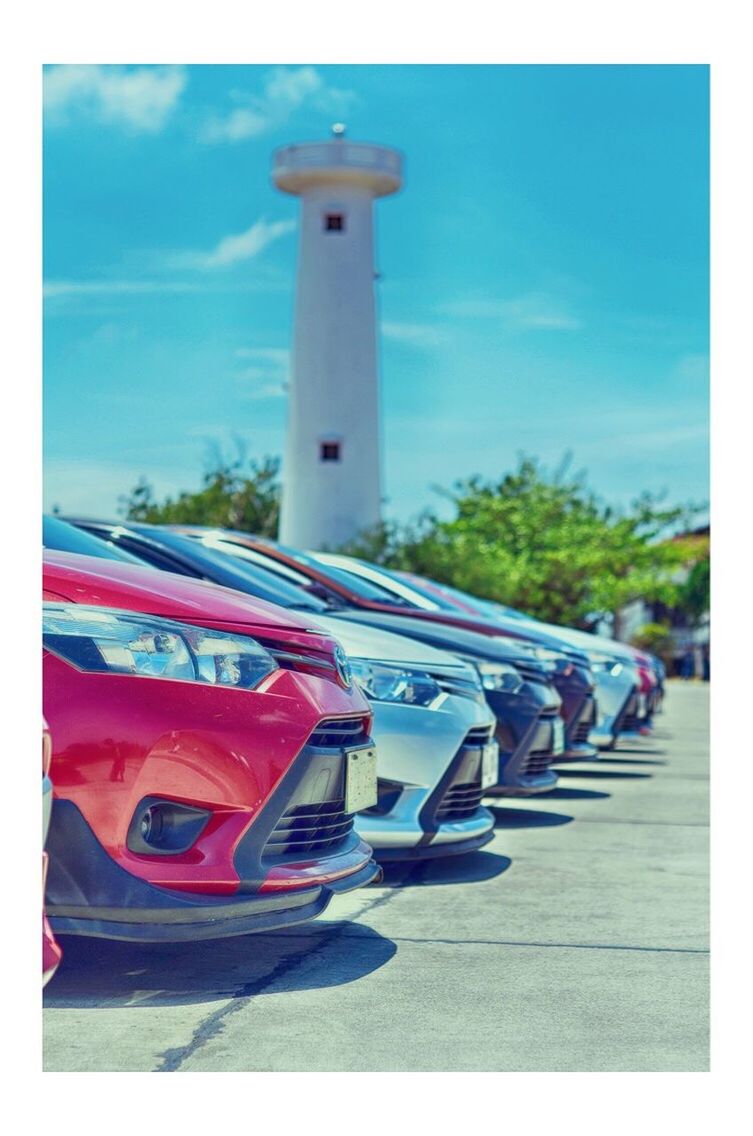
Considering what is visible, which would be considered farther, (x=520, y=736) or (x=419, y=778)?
(x=520, y=736)

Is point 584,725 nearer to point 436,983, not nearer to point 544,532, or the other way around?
point 436,983

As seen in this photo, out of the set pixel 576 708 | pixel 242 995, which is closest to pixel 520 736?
pixel 576 708

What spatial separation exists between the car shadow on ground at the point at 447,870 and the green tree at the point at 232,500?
22610 millimetres

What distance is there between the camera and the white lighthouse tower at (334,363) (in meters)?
33.1

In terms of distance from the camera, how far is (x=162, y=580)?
16.3ft

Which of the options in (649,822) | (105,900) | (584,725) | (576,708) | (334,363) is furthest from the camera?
(334,363)

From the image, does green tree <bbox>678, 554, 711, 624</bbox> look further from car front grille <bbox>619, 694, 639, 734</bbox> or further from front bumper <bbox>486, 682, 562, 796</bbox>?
front bumper <bbox>486, 682, 562, 796</bbox>

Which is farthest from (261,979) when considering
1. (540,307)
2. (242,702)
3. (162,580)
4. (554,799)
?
(540,307)

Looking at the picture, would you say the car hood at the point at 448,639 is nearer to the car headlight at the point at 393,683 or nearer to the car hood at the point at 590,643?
the car headlight at the point at 393,683

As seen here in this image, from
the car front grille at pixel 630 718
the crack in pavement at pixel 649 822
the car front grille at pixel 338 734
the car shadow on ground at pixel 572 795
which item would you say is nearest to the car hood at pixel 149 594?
the car front grille at pixel 338 734

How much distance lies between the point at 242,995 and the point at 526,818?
15.8ft

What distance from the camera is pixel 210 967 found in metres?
5.07
